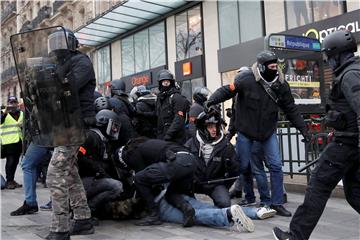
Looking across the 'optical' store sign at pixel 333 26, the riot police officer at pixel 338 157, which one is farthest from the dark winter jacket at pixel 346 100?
the 'optical' store sign at pixel 333 26

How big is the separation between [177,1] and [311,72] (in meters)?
9.68

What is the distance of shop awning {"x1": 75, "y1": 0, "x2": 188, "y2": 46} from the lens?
737 inches

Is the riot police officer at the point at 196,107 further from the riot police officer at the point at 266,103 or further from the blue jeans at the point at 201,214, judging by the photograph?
the blue jeans at the point at 201,214

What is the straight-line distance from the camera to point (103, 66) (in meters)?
26.4

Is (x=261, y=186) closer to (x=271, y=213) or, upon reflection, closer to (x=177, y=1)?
(x=271, y=213)

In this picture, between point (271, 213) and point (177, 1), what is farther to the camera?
point (177, 1)

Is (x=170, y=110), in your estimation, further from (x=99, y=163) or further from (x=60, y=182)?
(x=60, y=182)

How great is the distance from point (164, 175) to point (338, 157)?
1.81m

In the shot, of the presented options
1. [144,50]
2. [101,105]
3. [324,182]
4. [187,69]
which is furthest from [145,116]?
[144,50]

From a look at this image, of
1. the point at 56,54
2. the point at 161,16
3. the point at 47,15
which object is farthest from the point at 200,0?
the point at 47,15

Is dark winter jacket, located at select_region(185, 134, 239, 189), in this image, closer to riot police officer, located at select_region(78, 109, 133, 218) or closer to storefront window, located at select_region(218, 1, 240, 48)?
riot police officer, located at select_region(78, 109, 133, 218)

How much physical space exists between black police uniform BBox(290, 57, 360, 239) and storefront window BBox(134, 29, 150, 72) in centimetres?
1866

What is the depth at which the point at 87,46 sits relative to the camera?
27.0 meters

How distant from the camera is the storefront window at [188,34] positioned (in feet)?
60.3
